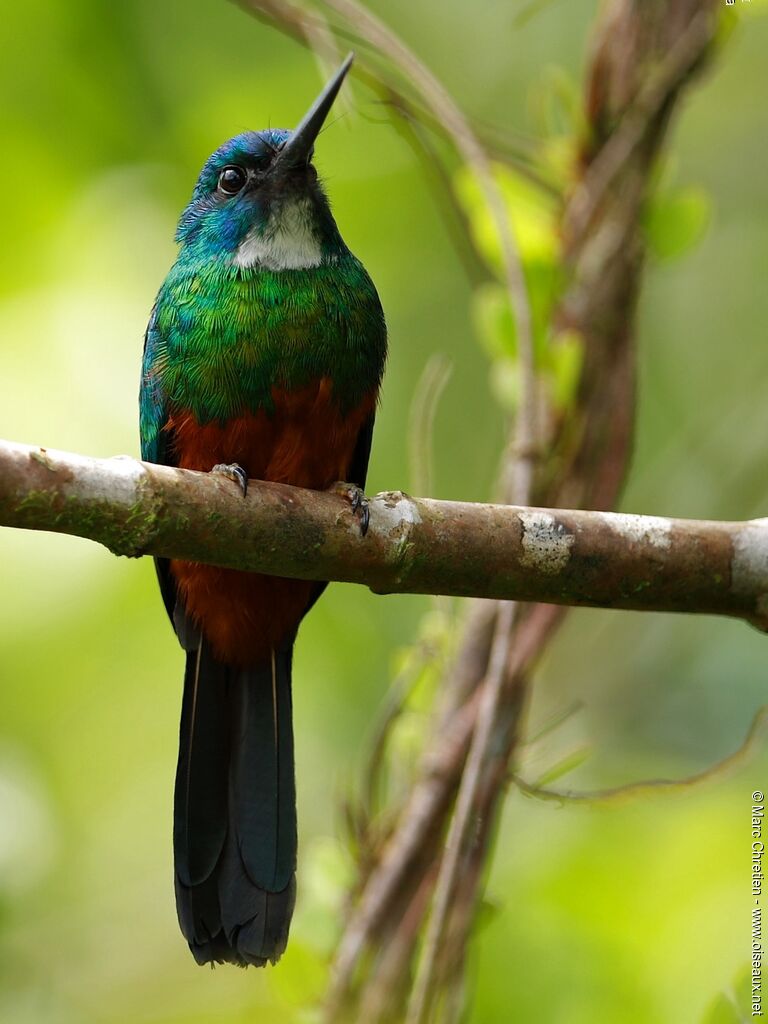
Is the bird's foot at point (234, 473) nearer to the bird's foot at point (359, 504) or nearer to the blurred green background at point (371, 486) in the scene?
the bird's foot at point (359, 504)

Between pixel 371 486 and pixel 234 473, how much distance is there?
2.43m

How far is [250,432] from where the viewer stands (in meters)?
2.55

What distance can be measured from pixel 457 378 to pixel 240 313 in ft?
8.02

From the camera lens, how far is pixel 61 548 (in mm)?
4172

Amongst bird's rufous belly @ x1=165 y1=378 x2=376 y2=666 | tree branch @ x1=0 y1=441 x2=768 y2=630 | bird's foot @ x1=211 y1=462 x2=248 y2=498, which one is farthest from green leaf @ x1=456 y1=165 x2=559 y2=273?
tree branch @ x1=0 y1=441 x2=768 y2=630

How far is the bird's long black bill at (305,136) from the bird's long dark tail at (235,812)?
104 centimetres

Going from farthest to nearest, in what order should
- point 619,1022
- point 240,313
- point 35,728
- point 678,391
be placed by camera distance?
point 678,391 → point 35,728 → point 619,1022 → point 240,313

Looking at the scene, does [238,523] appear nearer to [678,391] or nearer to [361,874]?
[361,874]

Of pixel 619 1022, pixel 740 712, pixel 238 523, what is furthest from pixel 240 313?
pixel 740 712

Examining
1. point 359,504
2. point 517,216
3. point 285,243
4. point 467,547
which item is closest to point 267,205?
point 285,243

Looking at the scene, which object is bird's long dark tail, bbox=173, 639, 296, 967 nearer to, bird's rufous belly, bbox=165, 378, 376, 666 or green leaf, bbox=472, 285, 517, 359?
bird's rufous belly, bbox=165, 378, 376, 666

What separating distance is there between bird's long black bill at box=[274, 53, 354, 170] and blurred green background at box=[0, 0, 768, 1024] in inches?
14.7

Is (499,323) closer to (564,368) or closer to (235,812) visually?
(564,368)

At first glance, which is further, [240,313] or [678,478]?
[678,478]
